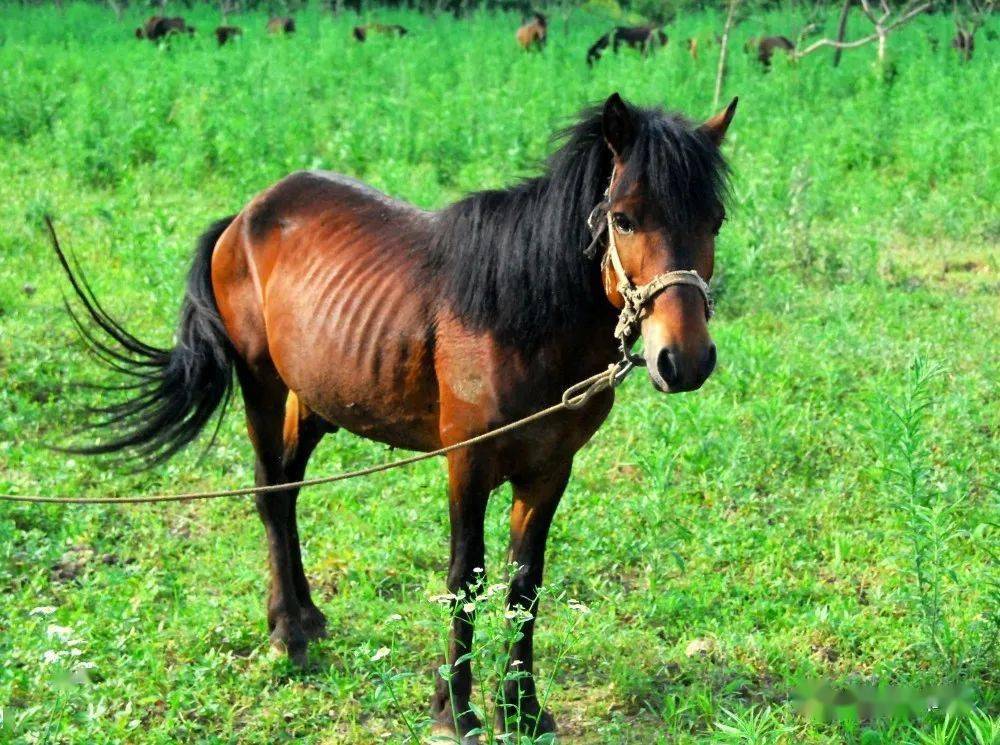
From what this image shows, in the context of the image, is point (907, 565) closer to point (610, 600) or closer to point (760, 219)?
point (610, 600)

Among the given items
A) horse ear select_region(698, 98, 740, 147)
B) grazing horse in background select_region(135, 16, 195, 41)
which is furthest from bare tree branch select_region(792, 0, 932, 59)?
grazing horse in background select_region(135, 16, 195, 41)

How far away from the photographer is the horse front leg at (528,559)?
3664 mm

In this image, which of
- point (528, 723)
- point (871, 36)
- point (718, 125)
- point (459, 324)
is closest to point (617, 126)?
point (718, 125)

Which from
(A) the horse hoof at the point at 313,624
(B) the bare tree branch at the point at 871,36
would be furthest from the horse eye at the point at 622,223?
(B) the bare tree branch at the point at 871,36

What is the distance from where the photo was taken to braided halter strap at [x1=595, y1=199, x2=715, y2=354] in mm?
2963

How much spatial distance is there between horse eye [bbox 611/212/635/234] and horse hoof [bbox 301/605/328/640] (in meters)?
2.07

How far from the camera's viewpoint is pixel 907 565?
4.69 m

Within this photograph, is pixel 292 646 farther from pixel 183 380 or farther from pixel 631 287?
pixel 631 287

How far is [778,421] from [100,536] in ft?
10.3

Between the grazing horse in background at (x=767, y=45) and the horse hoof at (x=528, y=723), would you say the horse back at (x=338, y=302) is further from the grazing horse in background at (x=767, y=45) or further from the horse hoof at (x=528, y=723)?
the grazing horse in background at (x=767, y=45)

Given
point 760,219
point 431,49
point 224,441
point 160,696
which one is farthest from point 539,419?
point 431,49

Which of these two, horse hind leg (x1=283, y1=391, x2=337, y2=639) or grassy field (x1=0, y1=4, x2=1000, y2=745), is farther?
horse hind leg (x1=283, y1=391, x2=337, y2=639)

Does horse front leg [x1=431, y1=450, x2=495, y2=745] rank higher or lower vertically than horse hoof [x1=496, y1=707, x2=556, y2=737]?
higher

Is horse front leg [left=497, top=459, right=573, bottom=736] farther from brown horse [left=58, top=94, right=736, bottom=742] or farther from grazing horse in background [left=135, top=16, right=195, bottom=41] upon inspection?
grazing horse in background [left=135, top=16, right=195, bottom=41]
